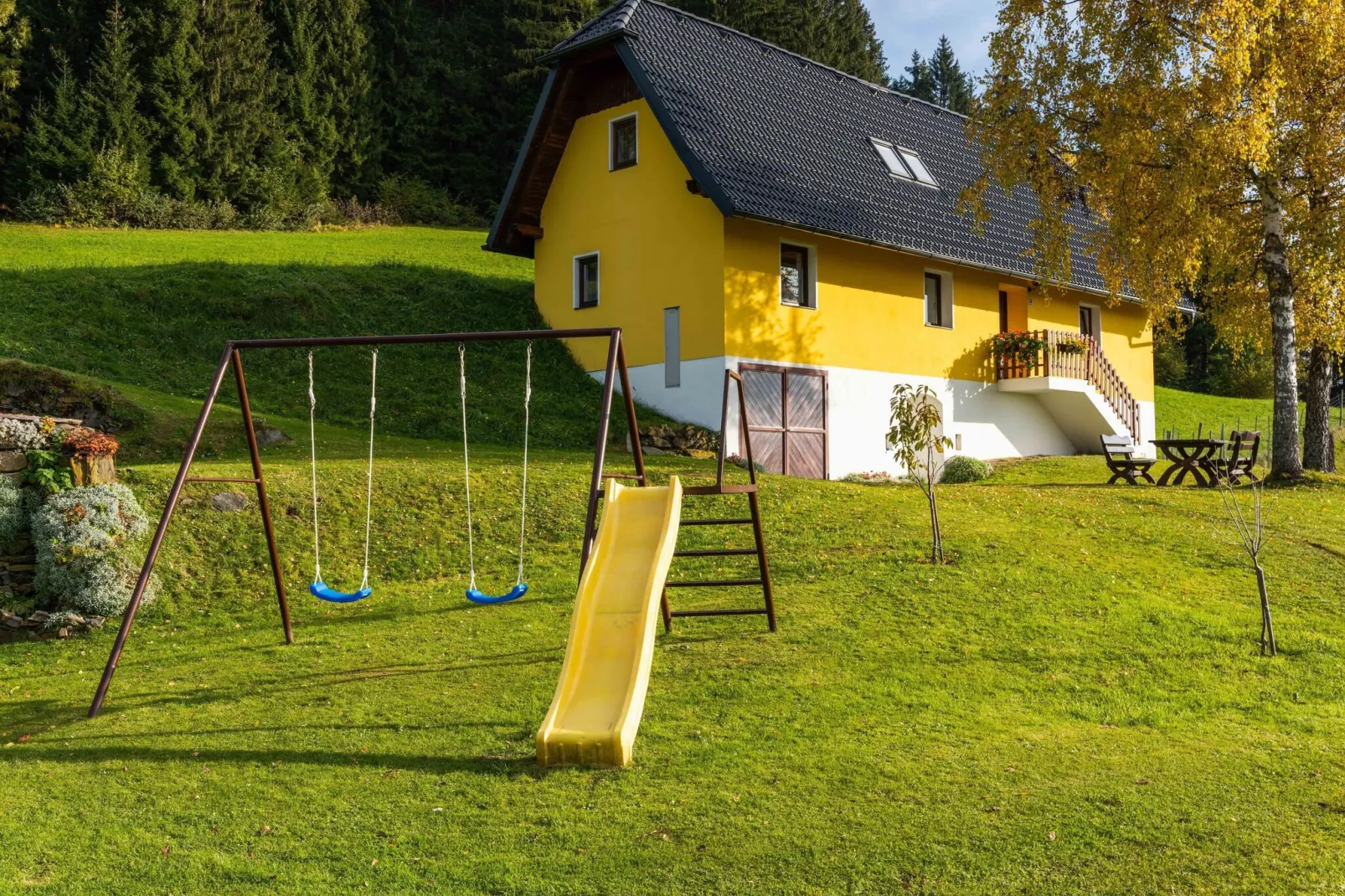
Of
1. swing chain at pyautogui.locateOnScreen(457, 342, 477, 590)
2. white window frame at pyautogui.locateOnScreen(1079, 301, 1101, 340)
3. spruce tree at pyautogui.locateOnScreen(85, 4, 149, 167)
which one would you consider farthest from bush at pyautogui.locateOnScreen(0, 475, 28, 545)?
spruce tree at pyautogui.locateOnScreen(85, 4, 149, 167)

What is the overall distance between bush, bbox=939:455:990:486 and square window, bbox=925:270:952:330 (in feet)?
11.6

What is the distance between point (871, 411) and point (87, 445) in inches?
549

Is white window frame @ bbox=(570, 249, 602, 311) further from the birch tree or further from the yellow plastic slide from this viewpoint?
the yellow plastic slide

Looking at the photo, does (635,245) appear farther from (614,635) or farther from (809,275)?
(614,635)

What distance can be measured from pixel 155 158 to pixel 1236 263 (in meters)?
32.3

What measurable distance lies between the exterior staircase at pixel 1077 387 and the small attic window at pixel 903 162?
4.09m

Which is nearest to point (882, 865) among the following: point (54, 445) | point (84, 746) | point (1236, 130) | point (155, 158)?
point (84, 746)

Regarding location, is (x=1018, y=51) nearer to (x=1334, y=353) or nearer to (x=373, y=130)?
(x=1334, y=353)

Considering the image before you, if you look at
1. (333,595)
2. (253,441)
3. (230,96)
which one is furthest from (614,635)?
(230,96)

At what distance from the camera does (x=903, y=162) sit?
24.1 meters

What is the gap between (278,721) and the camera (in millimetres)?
7281

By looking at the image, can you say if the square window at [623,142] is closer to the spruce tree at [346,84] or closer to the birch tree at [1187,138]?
the birch tree at [1187,138]

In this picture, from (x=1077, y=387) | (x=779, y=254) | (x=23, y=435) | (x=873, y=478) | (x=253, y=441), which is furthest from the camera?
(x=1077, y=387)

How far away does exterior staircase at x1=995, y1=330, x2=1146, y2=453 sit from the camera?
77.8 ft
